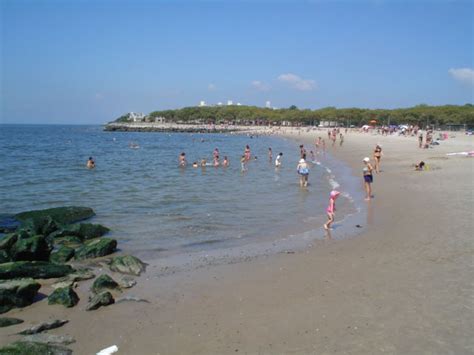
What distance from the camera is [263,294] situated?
7207 millimetres

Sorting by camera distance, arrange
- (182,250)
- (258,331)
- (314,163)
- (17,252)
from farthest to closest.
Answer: (314,163)
(182,250)
(17,252)
(258,331)

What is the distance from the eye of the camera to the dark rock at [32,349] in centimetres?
524

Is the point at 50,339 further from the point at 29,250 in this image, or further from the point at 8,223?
the point at 8,223

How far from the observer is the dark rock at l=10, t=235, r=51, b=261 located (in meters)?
9.39

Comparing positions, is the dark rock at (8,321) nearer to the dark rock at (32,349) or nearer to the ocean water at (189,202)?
the dark rock at (32,349)

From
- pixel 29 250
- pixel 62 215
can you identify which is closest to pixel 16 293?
pixel 29 250

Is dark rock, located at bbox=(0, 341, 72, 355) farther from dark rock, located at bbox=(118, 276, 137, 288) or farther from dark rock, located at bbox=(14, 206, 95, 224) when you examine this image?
dark rock, located at bbox=(14, 206, 95, 224)

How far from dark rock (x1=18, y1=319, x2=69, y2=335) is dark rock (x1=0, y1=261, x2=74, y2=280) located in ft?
7.82

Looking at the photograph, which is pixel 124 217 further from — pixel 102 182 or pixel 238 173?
pixel 238 173

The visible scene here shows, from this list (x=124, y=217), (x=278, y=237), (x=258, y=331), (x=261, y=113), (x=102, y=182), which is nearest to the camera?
(x=258, y=331)

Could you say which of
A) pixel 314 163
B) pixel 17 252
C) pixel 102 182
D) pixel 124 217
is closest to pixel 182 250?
pixel 17 252

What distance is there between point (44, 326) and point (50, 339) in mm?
546

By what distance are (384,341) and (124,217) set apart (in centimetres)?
1116

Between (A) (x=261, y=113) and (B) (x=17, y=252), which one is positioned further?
(A) (x=261, y=113)
